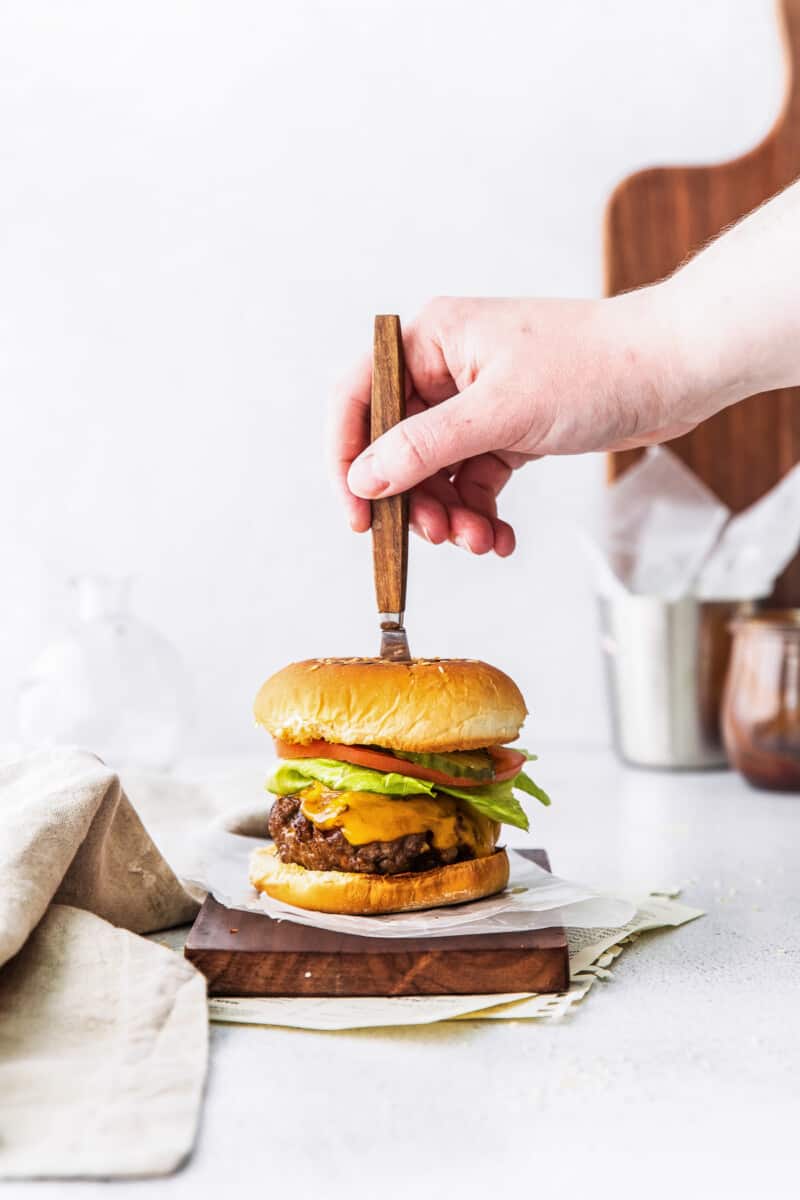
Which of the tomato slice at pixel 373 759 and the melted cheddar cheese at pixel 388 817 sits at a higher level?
the tomato slice at pixel 373 759

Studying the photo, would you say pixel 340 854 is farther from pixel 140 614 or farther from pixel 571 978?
pixel 140 614

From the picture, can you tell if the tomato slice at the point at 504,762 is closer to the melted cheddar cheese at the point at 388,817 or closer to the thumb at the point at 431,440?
the melted cheddar cheese at the point at 388,817

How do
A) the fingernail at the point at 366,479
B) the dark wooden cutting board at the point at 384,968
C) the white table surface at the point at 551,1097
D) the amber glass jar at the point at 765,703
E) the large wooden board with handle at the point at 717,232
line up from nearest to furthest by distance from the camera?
the white table surface at the point at 551,1097
the dark wooden cutting board at the point at 384,968
the fingernail at the point at 366,479
the amber glass jar at the point at 765,703
the large wooden board with handle at the point at 717,232

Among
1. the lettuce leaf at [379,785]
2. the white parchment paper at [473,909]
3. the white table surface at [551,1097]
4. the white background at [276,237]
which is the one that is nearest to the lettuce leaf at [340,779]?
the lettuce leaf at [379,785]

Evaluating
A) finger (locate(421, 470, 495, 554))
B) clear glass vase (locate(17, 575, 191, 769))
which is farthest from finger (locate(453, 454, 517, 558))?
clear glass vase (locate(17, 575, 191, 769))

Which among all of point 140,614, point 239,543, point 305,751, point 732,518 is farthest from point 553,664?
point 305,751

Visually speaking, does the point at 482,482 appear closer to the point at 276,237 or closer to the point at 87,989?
the point at 87,989
